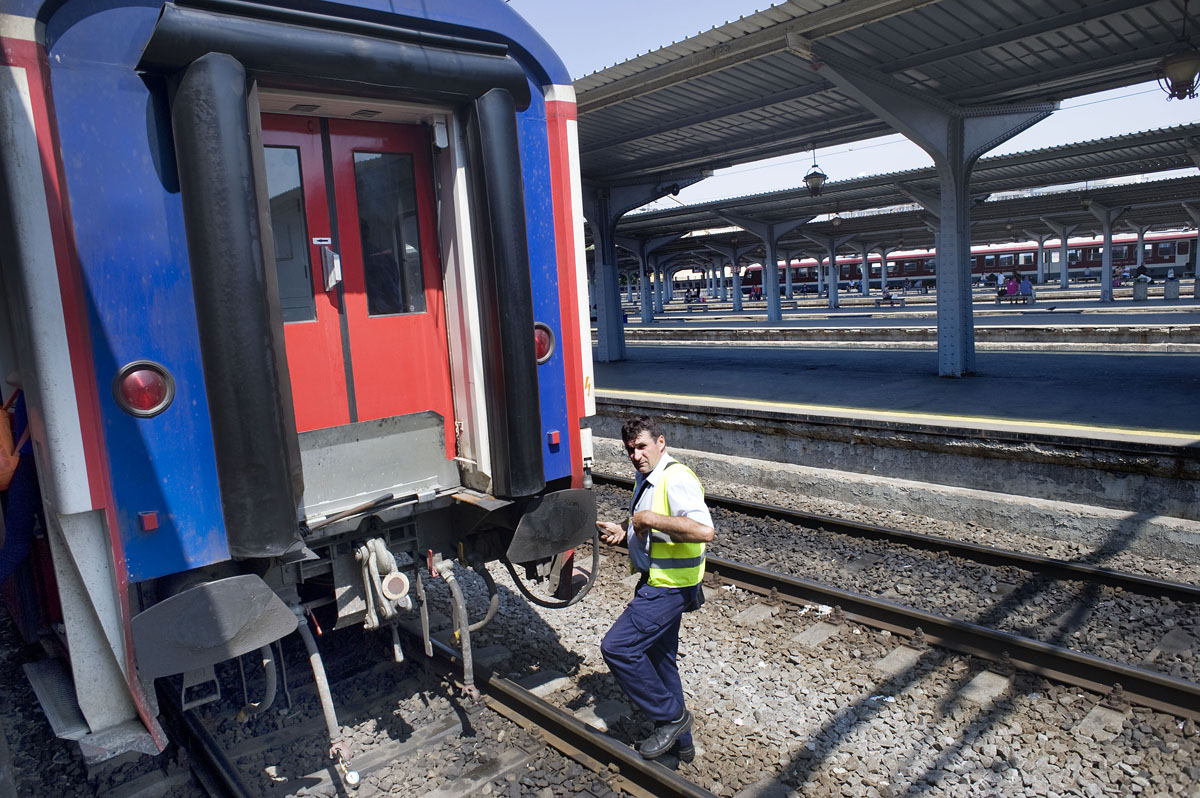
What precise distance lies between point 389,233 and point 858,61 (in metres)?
8.62

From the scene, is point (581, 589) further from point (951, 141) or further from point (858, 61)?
point (951, 141)

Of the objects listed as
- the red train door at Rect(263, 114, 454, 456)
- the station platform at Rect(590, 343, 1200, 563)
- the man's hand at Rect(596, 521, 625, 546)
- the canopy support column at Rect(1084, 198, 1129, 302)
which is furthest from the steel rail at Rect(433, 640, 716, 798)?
the canopy support column at Rect(1084, 198, 1129, 302)

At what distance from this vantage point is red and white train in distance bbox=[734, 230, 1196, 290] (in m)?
52.9

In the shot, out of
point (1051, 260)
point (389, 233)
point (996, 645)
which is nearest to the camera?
point (389, 233)

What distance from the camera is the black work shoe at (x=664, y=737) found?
4.11 m

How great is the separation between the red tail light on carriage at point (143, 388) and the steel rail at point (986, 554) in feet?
20.7

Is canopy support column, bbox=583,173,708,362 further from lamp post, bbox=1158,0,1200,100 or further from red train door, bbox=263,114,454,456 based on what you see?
red train door, bbox=263,114,454,456

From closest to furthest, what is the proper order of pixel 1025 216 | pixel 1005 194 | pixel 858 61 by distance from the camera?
pixel 858 61 < pixel 1005 194 < pixel 1025 216

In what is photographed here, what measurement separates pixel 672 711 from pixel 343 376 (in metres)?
2.42

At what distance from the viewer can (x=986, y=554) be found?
6.95m

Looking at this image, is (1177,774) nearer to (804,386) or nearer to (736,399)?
(736,399)

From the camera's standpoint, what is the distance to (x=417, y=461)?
14.8 ft

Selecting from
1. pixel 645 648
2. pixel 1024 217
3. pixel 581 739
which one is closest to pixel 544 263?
pixel 645 648

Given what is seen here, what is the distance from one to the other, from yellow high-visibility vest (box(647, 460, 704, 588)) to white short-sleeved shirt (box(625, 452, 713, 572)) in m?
0.03
